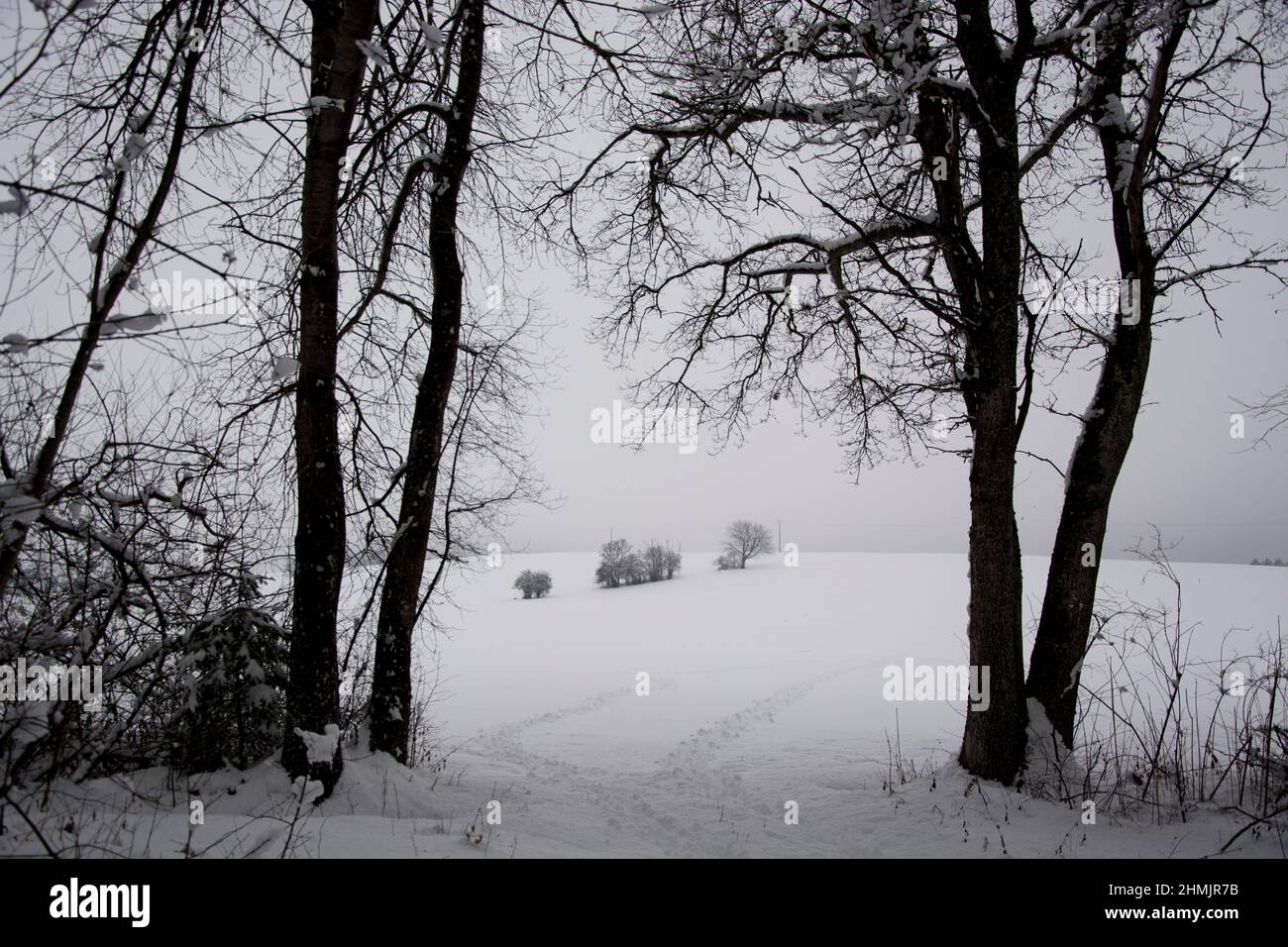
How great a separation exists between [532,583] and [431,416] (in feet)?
143

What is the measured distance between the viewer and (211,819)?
343cm

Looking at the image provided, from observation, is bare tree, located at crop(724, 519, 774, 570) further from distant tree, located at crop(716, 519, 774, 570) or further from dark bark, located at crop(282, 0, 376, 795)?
dark bark, located at crop(282, 0, 376, 795)

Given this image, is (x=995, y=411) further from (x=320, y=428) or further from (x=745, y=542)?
(x=745, y=542)

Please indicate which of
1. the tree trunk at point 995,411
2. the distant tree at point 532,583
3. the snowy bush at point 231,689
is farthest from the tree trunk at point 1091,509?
the distant tree at point 532,583

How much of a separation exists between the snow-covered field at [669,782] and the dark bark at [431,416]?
69cm

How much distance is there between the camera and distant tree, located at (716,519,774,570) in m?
63.9

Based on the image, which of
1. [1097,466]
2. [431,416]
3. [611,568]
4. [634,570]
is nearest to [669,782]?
[431,416]

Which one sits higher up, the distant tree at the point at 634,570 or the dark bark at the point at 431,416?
the dark bark at the point at 431,416

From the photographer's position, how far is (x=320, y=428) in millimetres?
4316

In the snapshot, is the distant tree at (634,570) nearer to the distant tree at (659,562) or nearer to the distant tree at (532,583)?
the distant tree at (659,562)

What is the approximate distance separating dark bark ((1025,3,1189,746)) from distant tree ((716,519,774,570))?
2267 inches

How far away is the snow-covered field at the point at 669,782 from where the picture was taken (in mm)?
3586
